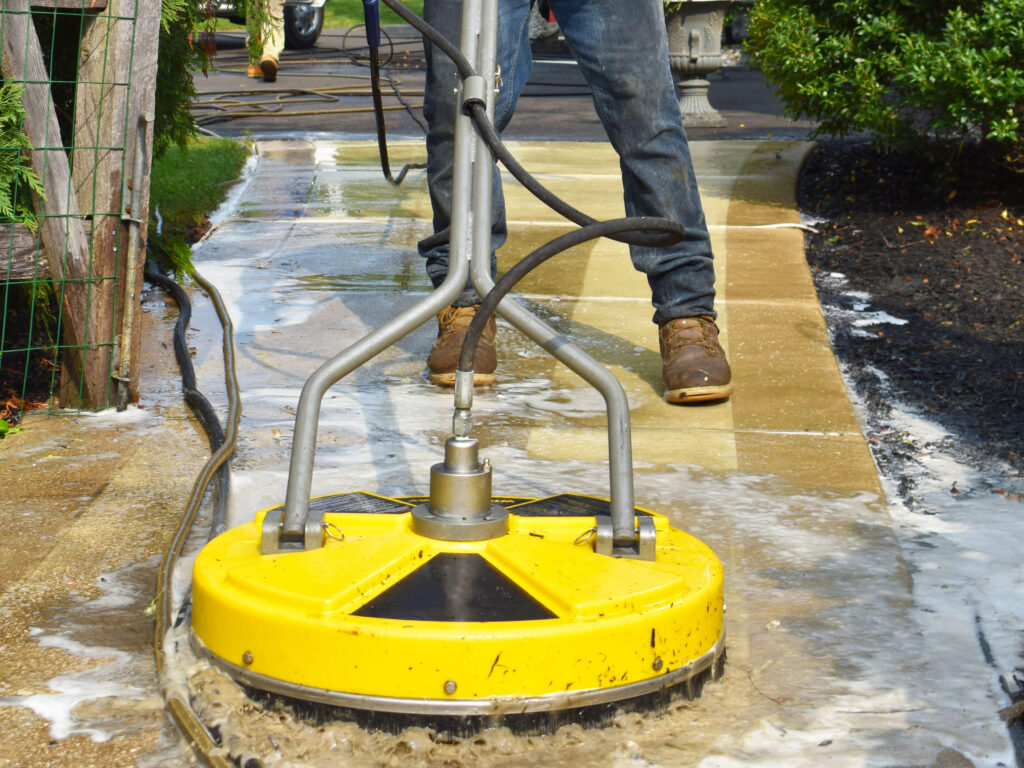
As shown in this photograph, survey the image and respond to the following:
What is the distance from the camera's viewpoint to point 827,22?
15.7ft

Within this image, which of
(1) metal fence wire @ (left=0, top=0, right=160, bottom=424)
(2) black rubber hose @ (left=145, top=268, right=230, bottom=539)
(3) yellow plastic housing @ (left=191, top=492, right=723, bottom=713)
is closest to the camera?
(3) yellow plastic housing @ (left=191, top=492, right=723, bottom=713)

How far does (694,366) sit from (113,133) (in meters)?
1.48

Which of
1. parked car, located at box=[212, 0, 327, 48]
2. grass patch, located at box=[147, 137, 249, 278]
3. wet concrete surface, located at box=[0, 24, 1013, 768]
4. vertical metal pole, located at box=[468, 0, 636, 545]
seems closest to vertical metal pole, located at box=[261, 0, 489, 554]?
vertical metal pole, located at box=[468, 0, 636, 545]

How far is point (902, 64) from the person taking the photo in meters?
4.50

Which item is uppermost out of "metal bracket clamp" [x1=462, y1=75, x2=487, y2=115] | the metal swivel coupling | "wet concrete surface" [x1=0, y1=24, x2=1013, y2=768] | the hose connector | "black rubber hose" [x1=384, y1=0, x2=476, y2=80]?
"black rubber hose" [x1=384, y1=0, x2=476, y2=80]

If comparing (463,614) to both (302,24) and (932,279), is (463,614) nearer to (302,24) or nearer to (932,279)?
(932,279)

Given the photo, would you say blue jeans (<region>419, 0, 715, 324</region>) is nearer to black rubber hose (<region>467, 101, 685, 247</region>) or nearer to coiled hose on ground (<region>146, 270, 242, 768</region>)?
coiled hose on ground (<region>146, 270, 242, 768</region>)

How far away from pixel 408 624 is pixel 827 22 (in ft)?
13.5

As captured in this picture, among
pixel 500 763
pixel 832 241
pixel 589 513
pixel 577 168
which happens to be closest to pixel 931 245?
pixel 832 241

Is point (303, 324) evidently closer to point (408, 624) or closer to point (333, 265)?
point (333, 265)

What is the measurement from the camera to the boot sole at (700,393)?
2.82m

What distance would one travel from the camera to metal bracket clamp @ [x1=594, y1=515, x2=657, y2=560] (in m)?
1.58

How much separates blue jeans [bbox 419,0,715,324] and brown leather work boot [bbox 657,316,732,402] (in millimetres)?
82

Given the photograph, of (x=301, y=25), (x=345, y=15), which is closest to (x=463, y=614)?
(x=301, y=25)
